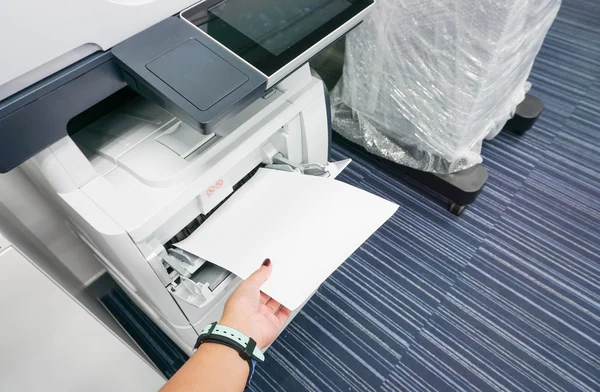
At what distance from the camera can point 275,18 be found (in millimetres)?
617

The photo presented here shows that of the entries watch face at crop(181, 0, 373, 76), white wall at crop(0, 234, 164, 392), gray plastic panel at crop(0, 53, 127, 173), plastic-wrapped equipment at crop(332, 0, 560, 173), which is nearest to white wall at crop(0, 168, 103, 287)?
white wall at crop(0, 234, 164, 392)

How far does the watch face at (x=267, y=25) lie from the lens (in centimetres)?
58

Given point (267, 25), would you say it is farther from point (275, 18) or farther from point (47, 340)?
point (47, 340)

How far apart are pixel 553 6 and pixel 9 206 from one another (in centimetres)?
151

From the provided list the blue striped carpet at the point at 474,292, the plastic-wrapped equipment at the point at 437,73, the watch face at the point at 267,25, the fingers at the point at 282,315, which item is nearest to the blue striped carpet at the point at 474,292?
the blue striped carpet at the point at 474,292

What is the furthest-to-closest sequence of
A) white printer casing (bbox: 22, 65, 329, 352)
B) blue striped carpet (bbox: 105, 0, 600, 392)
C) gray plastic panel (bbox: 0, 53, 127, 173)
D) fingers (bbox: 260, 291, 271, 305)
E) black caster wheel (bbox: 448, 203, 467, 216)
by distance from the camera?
black caster wheel (bbox: 448, 203, 467, 216)
blue striped carpet (bbox: 105, 0, 600, 392)
fingers (bbox: 260, 291, 271, 305)
white printer casing (bbox: 22, 65, 329, 352)
gray plastic panel (bbox: 0, 53, 127, 173)

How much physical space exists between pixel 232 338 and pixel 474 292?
88 cm

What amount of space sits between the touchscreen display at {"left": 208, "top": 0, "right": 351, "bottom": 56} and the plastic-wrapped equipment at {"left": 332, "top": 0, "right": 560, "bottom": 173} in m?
0.43

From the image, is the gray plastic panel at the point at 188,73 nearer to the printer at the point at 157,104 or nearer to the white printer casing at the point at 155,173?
the printer at the point at 157,104

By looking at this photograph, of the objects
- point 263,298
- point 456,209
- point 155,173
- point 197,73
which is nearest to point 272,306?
point 263,298

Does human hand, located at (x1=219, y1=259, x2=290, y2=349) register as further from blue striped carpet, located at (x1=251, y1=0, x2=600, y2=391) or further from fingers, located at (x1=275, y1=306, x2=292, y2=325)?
blue striped carpet, located at (x1=251, y1=0, x2=600, y2=391)

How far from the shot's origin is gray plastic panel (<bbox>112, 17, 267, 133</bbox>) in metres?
0.51

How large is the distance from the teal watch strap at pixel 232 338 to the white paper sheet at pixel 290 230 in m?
0.09

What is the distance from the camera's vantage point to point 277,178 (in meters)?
0.77
